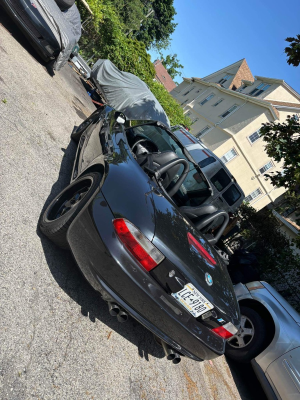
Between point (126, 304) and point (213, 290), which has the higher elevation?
point (126, 304)

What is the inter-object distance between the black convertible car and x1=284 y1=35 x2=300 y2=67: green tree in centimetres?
354

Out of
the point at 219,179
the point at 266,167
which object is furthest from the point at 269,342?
the point at 266,167

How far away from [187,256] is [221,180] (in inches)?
254

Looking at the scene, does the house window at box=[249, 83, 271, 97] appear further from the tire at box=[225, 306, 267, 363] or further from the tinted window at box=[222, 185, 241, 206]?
the tire at box=[225, 306, 267, 363]

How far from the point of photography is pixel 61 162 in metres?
4.22

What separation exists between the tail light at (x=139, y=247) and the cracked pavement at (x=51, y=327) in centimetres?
82

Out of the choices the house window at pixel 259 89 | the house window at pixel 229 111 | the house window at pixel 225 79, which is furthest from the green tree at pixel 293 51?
the house window at pixel 225 79

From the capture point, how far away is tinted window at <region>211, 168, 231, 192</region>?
831 centimetres

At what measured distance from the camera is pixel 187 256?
238cm

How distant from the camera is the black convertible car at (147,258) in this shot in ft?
7.13

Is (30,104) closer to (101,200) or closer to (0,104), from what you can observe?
(0,104)

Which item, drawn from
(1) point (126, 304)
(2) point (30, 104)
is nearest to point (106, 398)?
(1) point (126, 304)

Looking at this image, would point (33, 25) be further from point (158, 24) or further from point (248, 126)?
point (158, 24)

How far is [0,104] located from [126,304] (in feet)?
10.8
